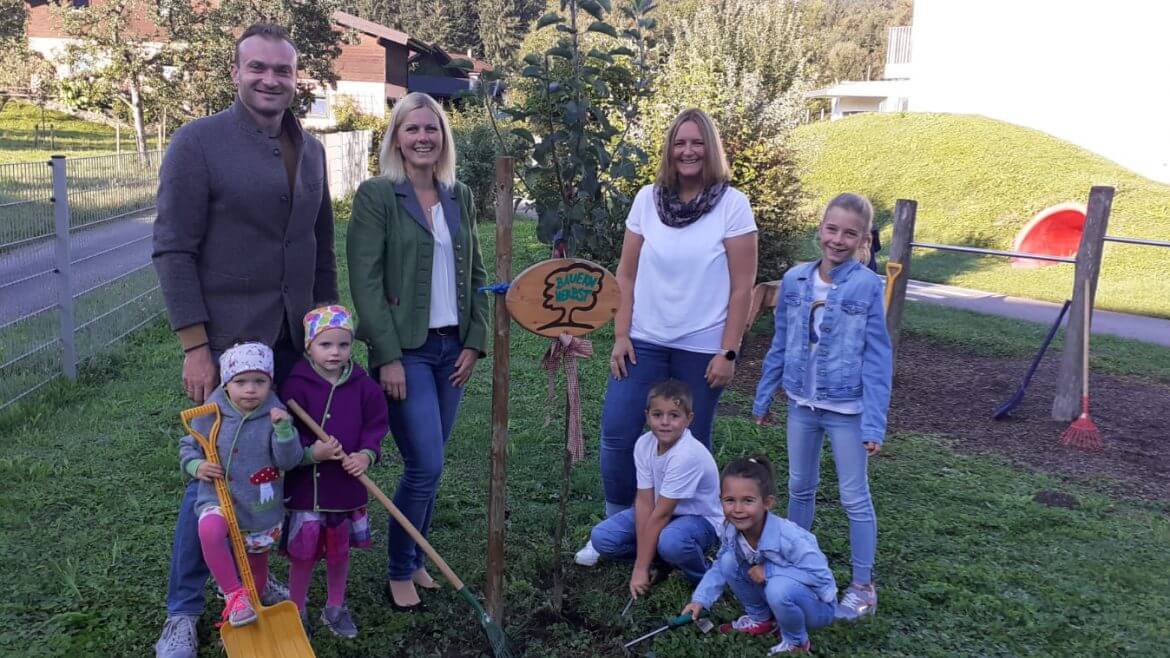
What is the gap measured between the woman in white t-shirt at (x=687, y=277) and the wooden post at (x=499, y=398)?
73cm

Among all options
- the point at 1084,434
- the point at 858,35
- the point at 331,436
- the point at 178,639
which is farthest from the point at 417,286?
the point at 858,35

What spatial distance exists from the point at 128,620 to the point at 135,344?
16.9ft

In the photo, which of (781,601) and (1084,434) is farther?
(1084,434)

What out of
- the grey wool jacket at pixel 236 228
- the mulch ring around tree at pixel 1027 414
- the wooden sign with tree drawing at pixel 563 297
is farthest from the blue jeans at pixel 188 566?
the mulch ring around tree at pixel 1027 414

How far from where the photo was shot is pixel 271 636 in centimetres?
290

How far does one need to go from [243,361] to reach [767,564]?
198 centimetres

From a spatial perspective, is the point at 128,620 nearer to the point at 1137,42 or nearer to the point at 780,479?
the point at 780,479

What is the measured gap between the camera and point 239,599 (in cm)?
285

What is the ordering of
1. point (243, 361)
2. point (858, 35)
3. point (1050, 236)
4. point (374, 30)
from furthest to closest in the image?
point (858, 35) < point (374, 30) < point (1050, 236) < point (243, 361)

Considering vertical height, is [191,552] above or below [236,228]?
below

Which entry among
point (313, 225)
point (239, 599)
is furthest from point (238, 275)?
point (239, 599)

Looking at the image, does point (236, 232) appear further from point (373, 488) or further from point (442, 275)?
point (373, 488)

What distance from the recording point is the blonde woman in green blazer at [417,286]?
313 centimetres

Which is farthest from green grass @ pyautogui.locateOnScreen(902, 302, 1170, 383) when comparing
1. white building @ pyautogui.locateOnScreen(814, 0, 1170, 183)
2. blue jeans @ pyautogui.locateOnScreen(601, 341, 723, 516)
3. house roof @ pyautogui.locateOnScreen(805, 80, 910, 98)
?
house roof @ pyautogui.locateOnScreen(805, 80, 910, 98)
